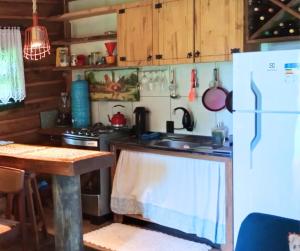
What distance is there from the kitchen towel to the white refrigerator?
32cm

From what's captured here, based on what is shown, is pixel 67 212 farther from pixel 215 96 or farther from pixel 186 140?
pixel 215 96

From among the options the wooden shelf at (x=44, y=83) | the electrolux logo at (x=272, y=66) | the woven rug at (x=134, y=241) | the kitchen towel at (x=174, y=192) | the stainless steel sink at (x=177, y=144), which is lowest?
the woven rug at (x=134, y=241)

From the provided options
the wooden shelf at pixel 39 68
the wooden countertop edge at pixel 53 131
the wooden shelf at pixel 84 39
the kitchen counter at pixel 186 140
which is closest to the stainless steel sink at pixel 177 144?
the kitchen counter at pixel 186 140

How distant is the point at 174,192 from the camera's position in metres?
3.77

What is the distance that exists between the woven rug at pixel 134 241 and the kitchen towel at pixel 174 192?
0.16 m

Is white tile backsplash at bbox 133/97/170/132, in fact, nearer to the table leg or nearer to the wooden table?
the wooden table

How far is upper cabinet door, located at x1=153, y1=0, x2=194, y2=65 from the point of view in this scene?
376 centimetres

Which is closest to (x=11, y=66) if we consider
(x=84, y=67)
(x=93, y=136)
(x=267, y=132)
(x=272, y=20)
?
(x=84, y=67)

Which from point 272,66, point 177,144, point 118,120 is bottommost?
point 177,144

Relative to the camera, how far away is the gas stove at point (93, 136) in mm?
4207

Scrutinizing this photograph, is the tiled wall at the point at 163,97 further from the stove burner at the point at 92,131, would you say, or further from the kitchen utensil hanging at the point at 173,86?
the stove burner at the point at 92,131

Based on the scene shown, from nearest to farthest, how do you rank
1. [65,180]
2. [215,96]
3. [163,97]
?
[65,180] < [215,96] < [163,97]

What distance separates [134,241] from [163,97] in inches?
61.1

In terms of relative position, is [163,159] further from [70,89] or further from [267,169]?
[70,89]
